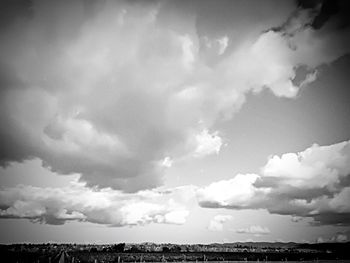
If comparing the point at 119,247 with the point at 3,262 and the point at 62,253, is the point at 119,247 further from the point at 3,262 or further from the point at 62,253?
the point at 62,253

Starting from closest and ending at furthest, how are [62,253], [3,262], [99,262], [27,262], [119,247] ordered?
[62,253] < [3,262] < [27,262] < [99,262] < [119,247]

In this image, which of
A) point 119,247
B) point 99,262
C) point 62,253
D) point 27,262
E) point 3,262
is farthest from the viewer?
point 119,247

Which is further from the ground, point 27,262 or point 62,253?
point 62,253

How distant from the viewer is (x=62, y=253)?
57.2ft

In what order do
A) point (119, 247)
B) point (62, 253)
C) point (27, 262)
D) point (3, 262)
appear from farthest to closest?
point (119, 247) < point (27, 262) < point (3, 262) < point (62, 253)

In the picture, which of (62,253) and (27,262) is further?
(27,262)

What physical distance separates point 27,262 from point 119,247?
105523 millimetres

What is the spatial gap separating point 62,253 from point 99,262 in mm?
64993

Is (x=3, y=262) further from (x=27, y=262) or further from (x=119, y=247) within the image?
(x=119, y=247)

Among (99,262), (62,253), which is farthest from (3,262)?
(62,253)

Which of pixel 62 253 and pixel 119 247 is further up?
pixel 62 253

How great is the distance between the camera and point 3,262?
49.7 m

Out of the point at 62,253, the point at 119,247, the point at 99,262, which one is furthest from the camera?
the point at 119,247

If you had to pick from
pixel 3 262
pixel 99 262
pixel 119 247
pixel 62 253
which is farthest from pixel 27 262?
pixel 119 247
